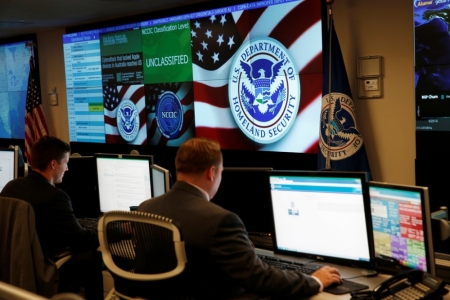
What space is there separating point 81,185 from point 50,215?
0.89 m

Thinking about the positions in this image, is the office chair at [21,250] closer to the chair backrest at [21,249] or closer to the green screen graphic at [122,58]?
the chair backrest at [21,249]

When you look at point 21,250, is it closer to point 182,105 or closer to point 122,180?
point 122,180

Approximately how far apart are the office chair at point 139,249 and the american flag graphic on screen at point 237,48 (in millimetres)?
2855

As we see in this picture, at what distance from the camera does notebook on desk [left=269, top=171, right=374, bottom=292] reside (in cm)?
236

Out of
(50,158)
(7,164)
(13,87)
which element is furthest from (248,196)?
(13,87)

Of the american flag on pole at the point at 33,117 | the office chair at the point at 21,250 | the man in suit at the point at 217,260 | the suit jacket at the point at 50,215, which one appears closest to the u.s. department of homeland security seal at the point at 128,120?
the american flag on pole at the point at 33,117

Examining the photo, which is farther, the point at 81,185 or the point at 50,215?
the point at 81,185

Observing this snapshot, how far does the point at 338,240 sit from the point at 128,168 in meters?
1.55

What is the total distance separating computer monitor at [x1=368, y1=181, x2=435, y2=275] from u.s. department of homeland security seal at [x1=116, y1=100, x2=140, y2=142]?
425 cm

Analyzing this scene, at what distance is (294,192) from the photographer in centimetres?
255

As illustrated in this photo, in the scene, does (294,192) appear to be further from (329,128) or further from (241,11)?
(241,11)

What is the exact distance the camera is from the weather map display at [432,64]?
151 inches

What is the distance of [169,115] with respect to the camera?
5867mm

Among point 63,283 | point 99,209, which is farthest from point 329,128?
point 63,283
